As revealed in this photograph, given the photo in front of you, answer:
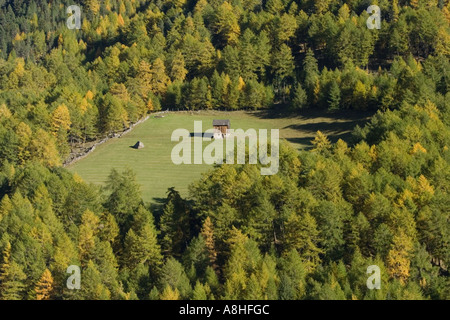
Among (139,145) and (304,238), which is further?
(139,145)

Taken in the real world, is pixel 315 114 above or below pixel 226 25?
below

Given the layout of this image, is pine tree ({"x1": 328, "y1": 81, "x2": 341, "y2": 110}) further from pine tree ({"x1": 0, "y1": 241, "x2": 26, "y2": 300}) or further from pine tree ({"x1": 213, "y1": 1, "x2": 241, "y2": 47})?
pine tree ({"x1": 0, "y1": 241, "x2": 26, "y2": 300})

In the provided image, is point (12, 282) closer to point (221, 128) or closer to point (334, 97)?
point (221, 128)

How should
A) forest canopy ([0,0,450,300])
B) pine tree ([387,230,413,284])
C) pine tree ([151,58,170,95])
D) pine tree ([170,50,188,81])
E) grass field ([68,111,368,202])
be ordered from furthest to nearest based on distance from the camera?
pine tree ([170,50,188,81])
pine tree ([151,58,170,95])
grass field ([68,111,368,202])
forest canopy ([0,0,450,300])
pine tree ([387,230,413,284])

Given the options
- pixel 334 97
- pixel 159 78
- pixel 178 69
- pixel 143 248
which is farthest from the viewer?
pixel 178 69

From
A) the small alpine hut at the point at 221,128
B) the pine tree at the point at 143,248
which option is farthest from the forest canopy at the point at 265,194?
the small alpine hut at the point at 221,128

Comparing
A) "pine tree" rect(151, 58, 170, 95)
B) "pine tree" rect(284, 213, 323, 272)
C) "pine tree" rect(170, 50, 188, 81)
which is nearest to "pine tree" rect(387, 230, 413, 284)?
"pine tree" rect(284, 213, 323, 272)

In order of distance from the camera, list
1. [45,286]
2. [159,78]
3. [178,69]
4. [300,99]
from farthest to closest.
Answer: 1. [178,69]
2. [159,78]
3. [300,99]
4. [45,286]

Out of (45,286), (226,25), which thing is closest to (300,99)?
(226,25)
